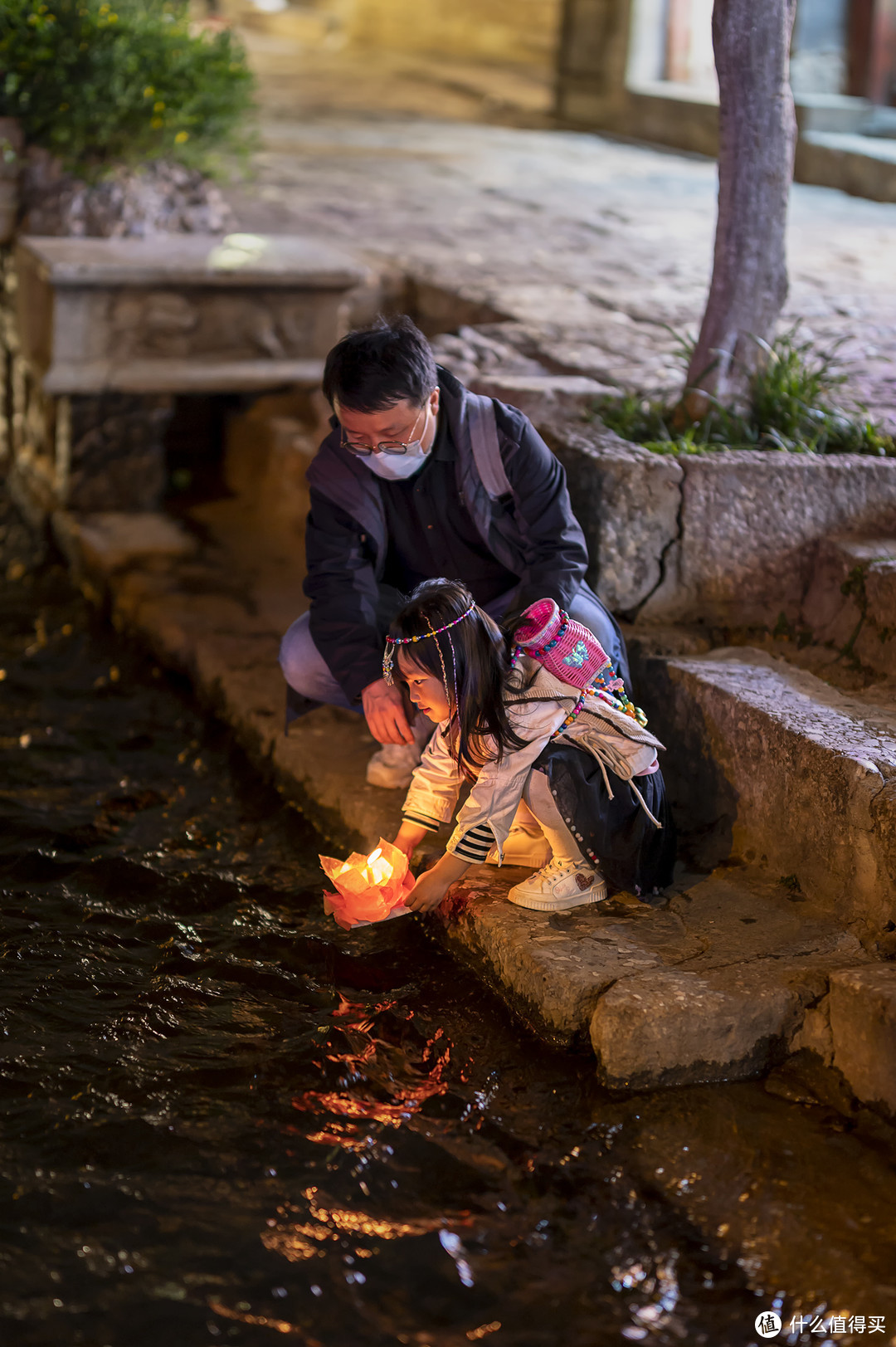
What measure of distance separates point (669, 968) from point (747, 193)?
2.44 metres

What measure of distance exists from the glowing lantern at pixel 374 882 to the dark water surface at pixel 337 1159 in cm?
17

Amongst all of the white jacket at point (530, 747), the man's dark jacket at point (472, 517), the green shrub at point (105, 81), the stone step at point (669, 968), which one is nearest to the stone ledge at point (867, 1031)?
the stone step at point (669, 968)

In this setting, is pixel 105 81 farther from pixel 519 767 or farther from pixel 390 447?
pixel 519 767

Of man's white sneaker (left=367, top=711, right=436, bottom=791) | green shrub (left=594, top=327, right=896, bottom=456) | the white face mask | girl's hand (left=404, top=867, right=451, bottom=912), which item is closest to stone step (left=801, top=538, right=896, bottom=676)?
green shrub (left=594, top=327, right=896, bottom=456)

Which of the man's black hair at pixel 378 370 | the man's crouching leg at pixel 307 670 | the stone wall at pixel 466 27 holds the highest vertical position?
the stone wall at pixel 466 27

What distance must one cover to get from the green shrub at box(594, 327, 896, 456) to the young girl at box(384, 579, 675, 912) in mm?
1266

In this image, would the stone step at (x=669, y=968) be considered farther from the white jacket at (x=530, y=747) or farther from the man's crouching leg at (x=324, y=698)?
the man's crouching leg at (x=324, y=698)

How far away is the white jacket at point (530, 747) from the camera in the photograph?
2807 mm

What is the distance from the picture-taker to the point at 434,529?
3279 millimetres

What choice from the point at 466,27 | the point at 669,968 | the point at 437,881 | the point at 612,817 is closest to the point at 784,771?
the point at 612,817

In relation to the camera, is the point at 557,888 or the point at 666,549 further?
the point at 666,549

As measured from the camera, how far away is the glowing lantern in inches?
115

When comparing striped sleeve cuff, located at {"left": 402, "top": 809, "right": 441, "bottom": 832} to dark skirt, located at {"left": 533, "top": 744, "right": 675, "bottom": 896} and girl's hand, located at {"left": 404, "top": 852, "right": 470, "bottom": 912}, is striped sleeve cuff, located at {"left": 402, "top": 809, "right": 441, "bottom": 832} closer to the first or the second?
girl's hand, located at {"left": 404, "top": 852, "right": 470, "bottom": 912}

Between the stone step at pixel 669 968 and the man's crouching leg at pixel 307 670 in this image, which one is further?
the man's crouching leg at pixel 307 670
